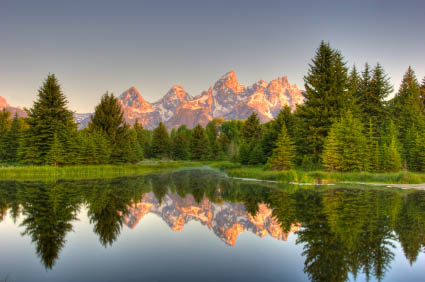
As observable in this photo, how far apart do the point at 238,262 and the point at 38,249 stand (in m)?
5.77

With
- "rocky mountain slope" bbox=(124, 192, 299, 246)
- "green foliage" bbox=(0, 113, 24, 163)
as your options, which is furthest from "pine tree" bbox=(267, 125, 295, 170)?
"green foliage" bbox=(0, 113, 24, 163)

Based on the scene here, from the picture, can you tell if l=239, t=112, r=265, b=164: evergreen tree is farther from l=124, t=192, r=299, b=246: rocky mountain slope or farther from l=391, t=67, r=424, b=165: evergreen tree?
l=124, t=192, r=299, b=246: rocky mountain slope

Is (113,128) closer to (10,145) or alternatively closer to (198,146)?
(10,145)

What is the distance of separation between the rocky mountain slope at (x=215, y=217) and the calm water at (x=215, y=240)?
1.9 inches

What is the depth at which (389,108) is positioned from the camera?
4378 cm

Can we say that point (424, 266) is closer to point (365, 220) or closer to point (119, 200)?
point (365, 220)

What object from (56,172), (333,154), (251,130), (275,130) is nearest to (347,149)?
(333,154)

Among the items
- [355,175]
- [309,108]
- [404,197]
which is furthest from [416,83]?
[404,197]

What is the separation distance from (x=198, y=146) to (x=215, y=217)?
71.8 meters

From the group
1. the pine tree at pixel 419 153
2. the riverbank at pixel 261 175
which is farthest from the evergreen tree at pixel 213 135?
the pine tree at pixel 419 153

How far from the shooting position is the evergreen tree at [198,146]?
86.5m

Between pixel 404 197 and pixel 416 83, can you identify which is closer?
pixel 404 197

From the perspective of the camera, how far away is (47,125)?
136 ft

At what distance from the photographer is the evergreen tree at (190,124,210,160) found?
86.5 metres
